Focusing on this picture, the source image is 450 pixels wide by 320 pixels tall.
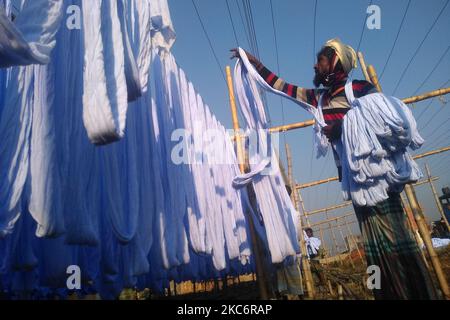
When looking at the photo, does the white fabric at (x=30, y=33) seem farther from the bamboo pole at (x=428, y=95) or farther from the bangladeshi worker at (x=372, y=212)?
the bamboo pole at (x=428, y=95)

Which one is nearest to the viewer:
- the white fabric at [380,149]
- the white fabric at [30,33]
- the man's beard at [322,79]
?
the white fabric at [30,33]

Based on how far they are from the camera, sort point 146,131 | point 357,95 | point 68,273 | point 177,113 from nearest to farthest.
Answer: point 68,273 → point 146,131 → point 357,95 → point 177,113

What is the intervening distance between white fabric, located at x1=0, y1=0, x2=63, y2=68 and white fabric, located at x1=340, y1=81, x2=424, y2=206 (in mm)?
1954

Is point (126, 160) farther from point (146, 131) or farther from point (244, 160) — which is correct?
point (244, 160)

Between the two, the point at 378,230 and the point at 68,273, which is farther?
the point at 378,230

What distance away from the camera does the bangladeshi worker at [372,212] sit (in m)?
1.76

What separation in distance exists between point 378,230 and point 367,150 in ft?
1.94

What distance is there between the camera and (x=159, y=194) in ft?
6.23

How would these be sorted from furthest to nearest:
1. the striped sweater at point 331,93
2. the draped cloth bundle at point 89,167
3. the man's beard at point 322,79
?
the man's beard at point 322,79
the striped sweater at point 331,93
the draped cloth bundle at point 89,167

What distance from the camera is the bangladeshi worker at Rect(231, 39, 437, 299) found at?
1755mm

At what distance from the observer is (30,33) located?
3.55 feet

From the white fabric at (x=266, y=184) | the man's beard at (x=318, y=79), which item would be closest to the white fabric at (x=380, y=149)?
the man's beard at (x=318, y=79)
